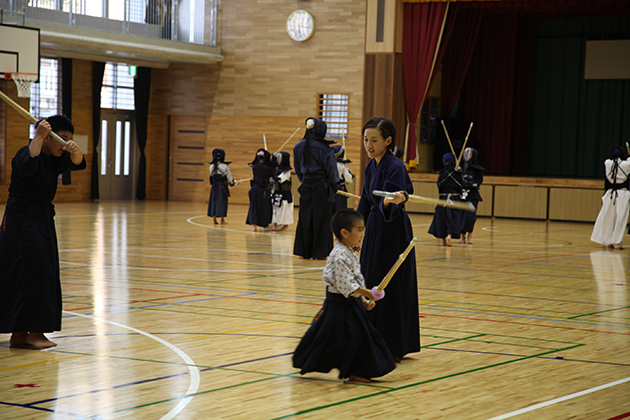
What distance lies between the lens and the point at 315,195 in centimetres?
1132

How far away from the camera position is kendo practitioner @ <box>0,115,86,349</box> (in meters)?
5.27

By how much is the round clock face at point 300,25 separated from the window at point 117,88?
5026 mm

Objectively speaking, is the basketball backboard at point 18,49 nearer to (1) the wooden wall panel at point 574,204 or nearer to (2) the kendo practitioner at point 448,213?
(2) the kendo practitioner at point 448,213

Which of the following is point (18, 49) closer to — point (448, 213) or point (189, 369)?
point (448, 213)

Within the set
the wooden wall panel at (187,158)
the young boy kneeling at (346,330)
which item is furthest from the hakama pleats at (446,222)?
the wooden wall panel at (187,158)

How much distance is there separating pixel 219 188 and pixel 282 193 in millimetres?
1530

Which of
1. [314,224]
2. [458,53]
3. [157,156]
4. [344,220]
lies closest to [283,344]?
[344,220]

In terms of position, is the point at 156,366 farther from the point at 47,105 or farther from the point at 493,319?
the point at 47,105

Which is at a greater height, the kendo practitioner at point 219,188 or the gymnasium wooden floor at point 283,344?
the kendo practitioner at point 219,188

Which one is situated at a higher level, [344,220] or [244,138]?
[244,138]

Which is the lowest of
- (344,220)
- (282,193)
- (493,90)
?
(282,193)

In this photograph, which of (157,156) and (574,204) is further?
(157,156)

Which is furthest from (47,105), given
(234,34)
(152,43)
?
(234,34)

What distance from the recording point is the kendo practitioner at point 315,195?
1124 centimetres
